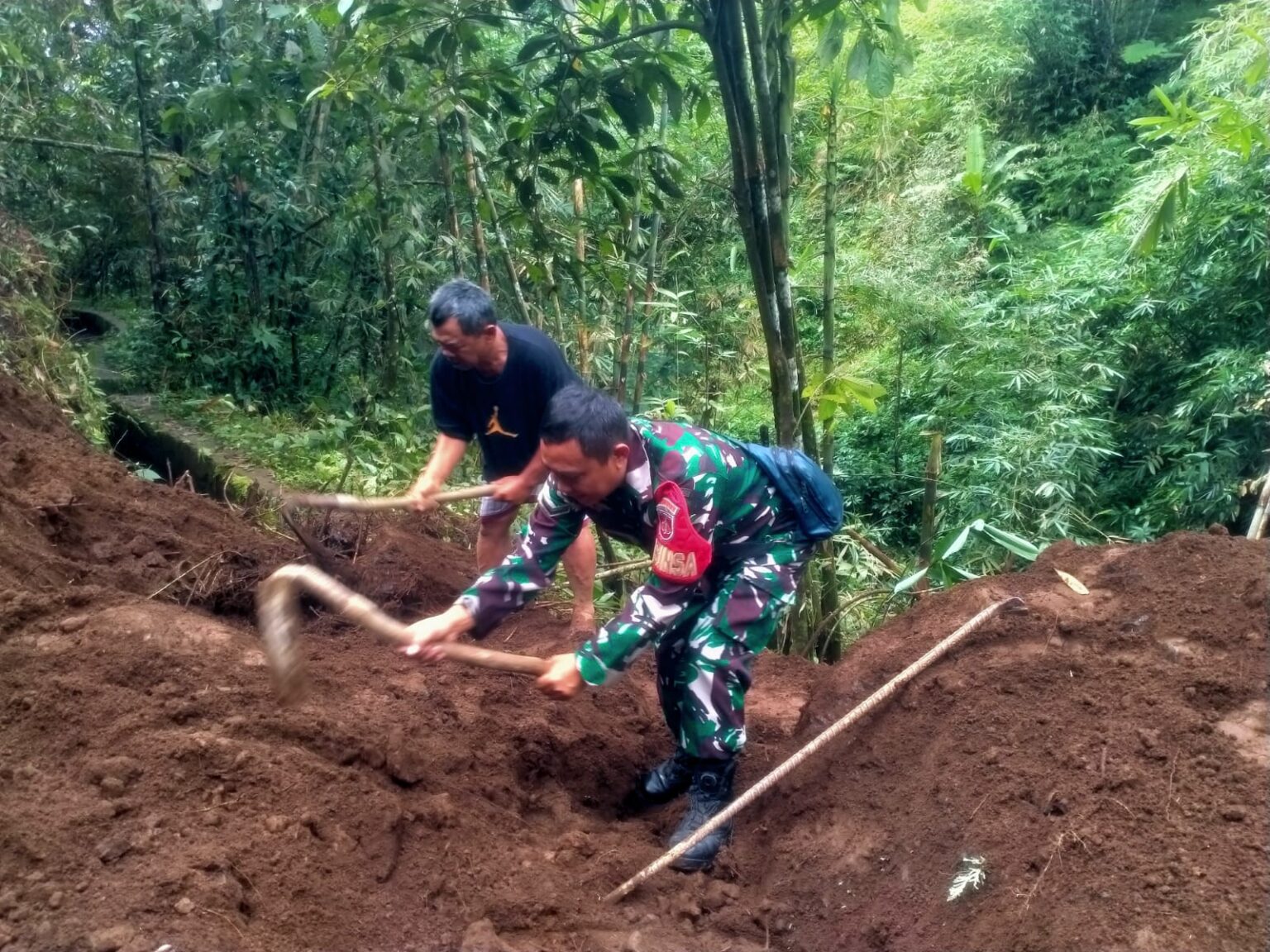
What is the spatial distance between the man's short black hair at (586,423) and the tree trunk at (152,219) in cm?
815

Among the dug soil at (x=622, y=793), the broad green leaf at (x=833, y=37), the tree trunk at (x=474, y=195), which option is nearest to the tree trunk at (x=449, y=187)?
the tree trunk at (x=474, y=195)

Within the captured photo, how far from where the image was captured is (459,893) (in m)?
2.59

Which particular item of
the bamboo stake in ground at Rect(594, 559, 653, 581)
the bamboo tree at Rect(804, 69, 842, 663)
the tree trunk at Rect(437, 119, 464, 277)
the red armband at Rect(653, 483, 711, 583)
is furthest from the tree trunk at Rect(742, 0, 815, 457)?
the tree trunk at Rect(437, 119, 464, 277)

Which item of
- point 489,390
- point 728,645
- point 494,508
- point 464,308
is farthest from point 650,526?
point 494,508

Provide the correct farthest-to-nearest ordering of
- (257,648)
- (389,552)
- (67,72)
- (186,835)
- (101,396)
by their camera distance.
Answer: (67,72), (101,396), (389,552), (257,648), (186,835)

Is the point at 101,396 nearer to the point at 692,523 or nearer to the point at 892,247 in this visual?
the point at 692,523

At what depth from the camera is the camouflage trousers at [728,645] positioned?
3.07m

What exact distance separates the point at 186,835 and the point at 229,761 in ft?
0.98

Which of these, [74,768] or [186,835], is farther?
[74,768]

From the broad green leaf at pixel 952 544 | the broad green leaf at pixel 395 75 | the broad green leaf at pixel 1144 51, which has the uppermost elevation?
the broad green leaf at pixel 395 75

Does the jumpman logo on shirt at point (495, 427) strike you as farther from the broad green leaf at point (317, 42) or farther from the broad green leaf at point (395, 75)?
the broad green leaf at point (317, 42)

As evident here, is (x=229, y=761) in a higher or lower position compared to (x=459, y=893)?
higher

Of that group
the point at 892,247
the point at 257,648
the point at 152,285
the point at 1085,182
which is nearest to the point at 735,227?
the point at 892,247

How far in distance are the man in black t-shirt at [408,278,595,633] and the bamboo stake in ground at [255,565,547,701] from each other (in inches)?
44.6
